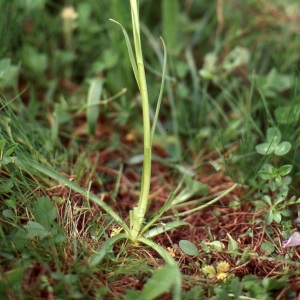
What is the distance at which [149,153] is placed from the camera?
1.33m

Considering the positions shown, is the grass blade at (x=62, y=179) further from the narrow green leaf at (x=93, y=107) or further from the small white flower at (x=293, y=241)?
the small white flower at (x=293, y=241)

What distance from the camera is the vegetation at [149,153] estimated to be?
1242mm

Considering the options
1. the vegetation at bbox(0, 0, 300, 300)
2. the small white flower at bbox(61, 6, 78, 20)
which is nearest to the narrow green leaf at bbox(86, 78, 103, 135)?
the vegetation at bbox(0, 0, 300, 300)

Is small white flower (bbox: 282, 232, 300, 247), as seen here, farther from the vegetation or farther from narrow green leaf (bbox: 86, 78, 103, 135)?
narrow green leaf (bbox: 86, 78, 103, 135)

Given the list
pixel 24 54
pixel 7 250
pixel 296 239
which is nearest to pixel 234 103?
pixel 296 239

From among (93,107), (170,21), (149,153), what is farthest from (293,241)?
(170,21)

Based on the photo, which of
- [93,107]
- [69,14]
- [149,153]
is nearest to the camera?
[149,153]

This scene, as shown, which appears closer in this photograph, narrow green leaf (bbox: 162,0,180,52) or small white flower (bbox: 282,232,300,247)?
small white flower (bbox: 282,232,300,247)

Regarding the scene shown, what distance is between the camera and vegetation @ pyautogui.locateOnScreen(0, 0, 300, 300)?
124cm

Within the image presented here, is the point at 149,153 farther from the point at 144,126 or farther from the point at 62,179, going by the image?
the point at 62,179

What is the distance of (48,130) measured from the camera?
1658mm

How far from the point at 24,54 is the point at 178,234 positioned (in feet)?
3.27

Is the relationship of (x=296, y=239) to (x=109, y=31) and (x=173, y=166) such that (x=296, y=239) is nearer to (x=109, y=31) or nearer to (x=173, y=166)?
(x=173, y=166)

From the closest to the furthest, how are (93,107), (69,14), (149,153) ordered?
(149,153) < (93,107) < (69,14)
